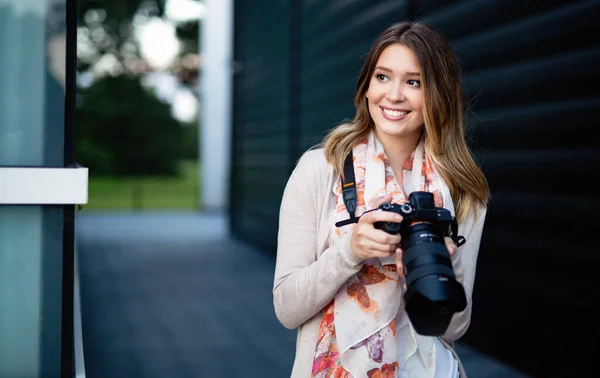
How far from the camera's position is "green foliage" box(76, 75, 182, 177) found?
26812 millimetres

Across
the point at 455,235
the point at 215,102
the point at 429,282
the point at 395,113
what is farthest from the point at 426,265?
the point at 215,102

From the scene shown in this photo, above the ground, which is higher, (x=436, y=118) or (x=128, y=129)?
(x=128, y=129)

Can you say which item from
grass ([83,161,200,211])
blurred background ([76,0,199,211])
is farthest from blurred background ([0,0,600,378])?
blurred background ([76,0,199,211])

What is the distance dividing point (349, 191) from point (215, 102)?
13.5 metres

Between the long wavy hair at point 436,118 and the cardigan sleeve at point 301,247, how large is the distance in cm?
6

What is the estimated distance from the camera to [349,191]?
5.05ft

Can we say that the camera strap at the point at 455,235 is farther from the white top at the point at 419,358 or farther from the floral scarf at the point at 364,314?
the white top at the point at 419,358

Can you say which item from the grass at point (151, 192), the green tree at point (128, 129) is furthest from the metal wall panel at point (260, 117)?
the green tree at point (128, 129)

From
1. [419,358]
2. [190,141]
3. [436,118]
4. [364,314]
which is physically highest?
[190,141]

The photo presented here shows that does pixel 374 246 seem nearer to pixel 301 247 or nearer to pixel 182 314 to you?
pixel 301 247

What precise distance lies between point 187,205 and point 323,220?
19473 mm

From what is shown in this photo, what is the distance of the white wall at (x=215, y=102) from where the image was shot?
1480cm

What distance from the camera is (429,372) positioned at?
1.53 metres

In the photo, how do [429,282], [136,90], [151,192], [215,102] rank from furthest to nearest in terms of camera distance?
[136,90] < [151,192] < [215,102] < [429,282]
